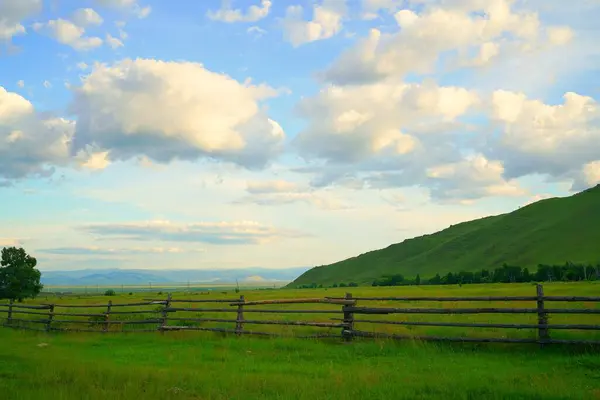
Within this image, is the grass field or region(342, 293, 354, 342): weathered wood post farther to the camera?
region(342, 293, 354, 342): weathered wood post

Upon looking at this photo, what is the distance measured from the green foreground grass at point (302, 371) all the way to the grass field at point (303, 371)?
19mm

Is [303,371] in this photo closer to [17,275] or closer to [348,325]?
[348,325]

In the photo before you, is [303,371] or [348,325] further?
[348,325]

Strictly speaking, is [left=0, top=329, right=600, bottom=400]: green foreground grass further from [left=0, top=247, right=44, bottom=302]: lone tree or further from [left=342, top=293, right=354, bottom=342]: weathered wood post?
[left=0, top=247, right=44, bottom=302]: lone tree

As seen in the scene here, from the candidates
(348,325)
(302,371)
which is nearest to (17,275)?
(348,325)

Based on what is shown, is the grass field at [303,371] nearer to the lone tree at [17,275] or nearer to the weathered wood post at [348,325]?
the weathered wood post at [348,325]

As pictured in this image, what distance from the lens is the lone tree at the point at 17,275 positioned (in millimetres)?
69188

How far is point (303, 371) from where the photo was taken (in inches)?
437

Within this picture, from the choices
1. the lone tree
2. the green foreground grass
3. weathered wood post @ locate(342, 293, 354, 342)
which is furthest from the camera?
the lone tree

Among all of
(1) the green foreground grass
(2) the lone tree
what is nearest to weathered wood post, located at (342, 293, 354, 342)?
(1) the green foreground grass

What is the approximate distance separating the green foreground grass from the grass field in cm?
2

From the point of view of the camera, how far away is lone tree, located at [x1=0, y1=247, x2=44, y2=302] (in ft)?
227

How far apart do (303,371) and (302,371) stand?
2 centimetres

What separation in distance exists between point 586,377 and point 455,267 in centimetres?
19268
